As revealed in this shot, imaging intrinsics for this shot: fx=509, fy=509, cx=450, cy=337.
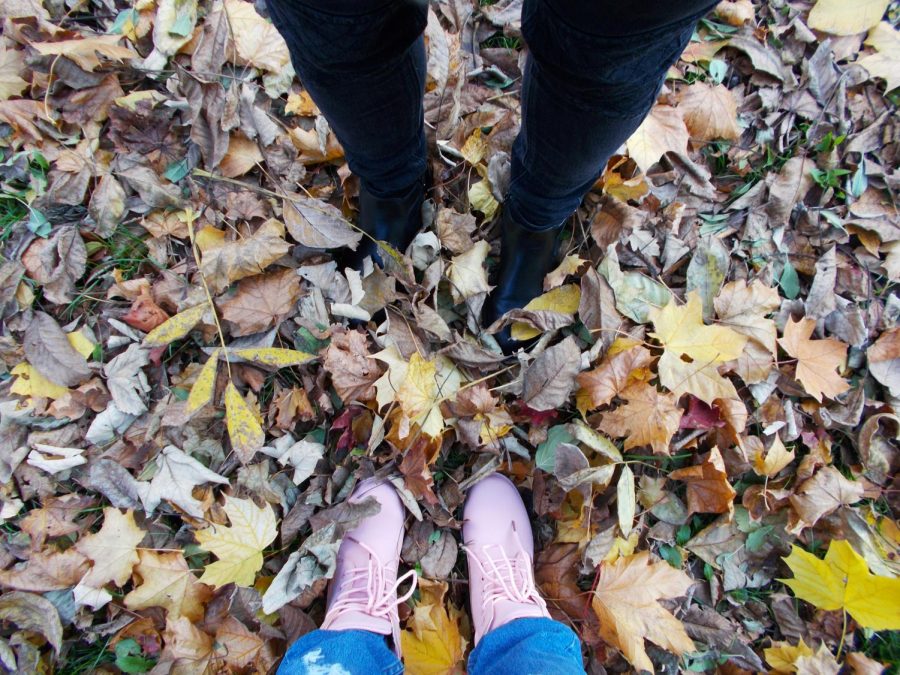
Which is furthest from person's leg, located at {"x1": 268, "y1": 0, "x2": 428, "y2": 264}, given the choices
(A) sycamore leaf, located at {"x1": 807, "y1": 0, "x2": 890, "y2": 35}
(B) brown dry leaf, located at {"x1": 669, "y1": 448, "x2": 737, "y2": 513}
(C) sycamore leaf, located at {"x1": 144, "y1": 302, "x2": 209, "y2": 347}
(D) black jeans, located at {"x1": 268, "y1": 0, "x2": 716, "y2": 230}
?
(A) sycamore leaf, located at {"x1": 807, "y1": 0, "x2": 890, "y2": 35}

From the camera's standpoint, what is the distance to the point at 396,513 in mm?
1148

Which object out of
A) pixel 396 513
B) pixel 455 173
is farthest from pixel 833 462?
pixel 455 173

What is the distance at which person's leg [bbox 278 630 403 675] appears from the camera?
35.3 inches

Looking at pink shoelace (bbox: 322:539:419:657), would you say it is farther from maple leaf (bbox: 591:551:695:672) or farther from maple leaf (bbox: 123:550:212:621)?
maple leaf (bbox: 591:551:695:672)

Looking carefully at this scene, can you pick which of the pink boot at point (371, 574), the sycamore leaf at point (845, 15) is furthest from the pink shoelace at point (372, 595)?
the sycamore leaf at point (845, 15)

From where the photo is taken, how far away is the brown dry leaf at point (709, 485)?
3.52ft

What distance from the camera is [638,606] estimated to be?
1.01 m

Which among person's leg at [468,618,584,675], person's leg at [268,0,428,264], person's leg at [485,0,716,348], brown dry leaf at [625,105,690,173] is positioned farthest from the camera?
brown dry leaf at [625,105,690,173]

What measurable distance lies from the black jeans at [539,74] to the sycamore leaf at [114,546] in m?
0.90

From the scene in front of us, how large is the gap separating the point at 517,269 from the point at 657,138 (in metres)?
0.50

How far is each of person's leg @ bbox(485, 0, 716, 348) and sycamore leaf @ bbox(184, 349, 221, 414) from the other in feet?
2.41

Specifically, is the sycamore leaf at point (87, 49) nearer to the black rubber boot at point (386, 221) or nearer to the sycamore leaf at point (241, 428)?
the black rubber boot at point (386, 221)

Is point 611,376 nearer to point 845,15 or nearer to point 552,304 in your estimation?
point 552,304

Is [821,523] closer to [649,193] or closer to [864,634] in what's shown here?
[864,634]
